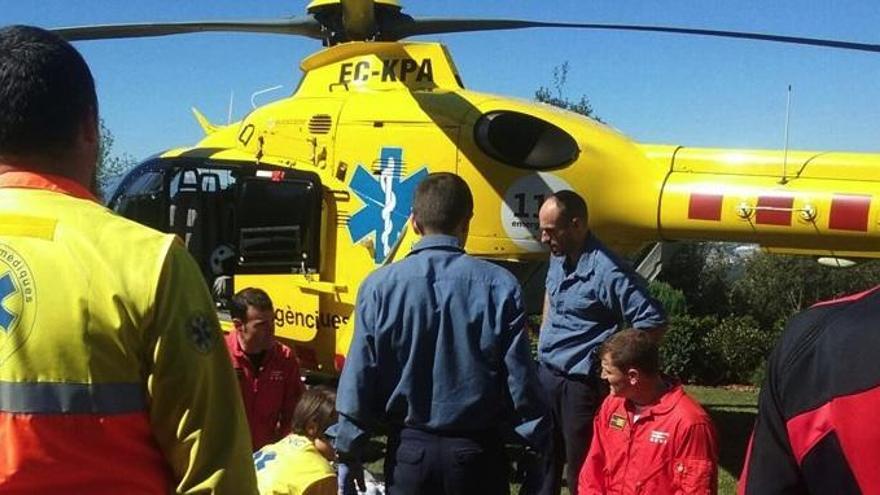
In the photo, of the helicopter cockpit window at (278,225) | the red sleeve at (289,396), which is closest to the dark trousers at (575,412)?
the red sleeve at (289,396)

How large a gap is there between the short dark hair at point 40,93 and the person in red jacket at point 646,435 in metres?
2.72

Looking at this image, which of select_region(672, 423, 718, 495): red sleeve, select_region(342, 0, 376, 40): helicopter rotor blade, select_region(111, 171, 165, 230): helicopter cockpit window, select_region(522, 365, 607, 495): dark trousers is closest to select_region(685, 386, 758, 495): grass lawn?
select_region(522, 365, 607, 495): dark trousers

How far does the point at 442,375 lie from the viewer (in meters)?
3.52

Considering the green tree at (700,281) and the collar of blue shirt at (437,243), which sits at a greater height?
the collar of blue shirt at (437,243)

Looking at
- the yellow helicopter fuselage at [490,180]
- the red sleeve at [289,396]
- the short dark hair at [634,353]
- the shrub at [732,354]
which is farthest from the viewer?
the shrub at [732,354]

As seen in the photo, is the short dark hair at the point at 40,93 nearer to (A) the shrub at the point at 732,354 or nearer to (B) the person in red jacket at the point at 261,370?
(B) the person in red jacket at the point at 261,370

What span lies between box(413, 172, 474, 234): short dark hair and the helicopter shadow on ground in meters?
4.11

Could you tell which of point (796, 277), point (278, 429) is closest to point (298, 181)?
point (278, 429)

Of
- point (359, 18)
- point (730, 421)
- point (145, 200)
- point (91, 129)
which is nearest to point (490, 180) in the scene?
point (359, 18)

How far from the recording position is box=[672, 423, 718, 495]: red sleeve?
3776mm

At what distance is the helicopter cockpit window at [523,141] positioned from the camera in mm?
7215

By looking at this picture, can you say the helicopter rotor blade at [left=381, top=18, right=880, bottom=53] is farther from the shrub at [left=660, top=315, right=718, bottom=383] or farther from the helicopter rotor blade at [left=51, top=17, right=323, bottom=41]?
the shrub at [left=660, top=315, right=718, bottom=383]

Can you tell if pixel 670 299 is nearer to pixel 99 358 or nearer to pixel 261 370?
pixel 261 370

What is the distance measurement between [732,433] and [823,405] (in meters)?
8.18
